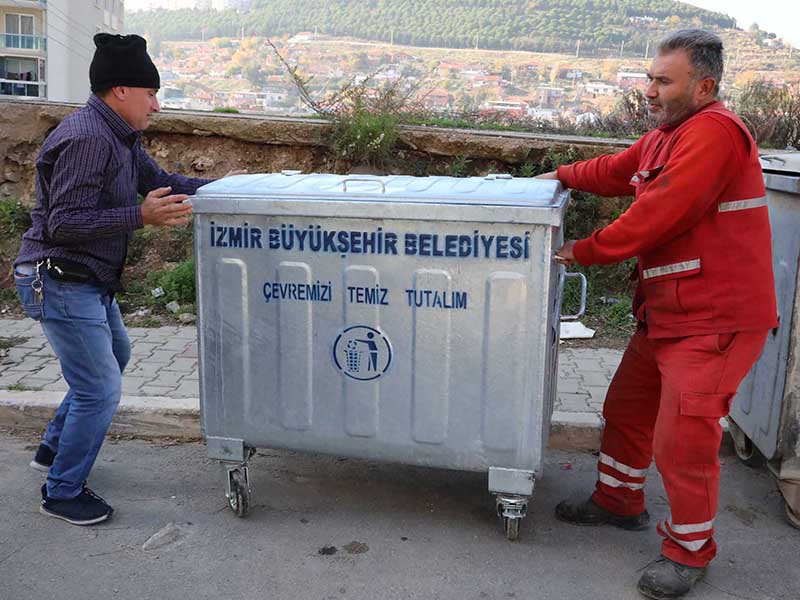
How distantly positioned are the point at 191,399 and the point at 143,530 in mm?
1283

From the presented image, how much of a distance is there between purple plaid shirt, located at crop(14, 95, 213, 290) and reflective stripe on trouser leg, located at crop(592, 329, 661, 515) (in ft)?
6.80

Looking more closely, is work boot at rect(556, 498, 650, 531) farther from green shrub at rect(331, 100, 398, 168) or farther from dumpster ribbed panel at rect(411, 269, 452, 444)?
green shrub at rect(331, 100, 398, 168)

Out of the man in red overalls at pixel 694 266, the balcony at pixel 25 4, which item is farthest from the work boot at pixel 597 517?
the balcony at pixel 25 4

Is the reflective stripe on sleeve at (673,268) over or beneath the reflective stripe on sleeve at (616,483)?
over

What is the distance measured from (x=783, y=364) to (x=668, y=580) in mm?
1088

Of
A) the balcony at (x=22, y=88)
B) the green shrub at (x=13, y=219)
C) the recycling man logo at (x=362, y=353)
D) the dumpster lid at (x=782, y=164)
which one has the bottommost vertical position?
the green shrub at (x=13, y=219)

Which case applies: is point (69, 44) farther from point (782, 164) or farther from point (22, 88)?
point (782, 164)

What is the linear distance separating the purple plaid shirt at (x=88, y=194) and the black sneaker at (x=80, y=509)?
0.93 meters

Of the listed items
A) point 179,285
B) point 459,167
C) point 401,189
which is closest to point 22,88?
point 179,285

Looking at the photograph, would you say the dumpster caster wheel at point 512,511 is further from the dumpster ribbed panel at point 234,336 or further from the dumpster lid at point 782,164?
the dumpster lid at point 782,164

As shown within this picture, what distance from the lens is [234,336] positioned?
3.39m

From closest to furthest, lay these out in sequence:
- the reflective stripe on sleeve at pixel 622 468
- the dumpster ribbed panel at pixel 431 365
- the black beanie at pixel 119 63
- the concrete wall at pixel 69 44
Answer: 1. the dumpster ribbed panel at pixel 431 365
2. the black beanie at pixel 119 63
3. the reflective stripe on sleeve at pixel 622 468
4. the concrete wall at pixel 69 44

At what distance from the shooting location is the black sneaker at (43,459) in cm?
396

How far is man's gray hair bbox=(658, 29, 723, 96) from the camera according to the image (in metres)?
2.91
